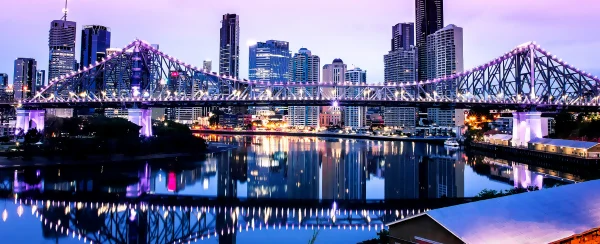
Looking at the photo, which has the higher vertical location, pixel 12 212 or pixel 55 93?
pixel 55 93

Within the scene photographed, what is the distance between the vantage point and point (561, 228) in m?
10.1

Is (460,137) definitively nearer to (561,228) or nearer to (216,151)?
(216,151)

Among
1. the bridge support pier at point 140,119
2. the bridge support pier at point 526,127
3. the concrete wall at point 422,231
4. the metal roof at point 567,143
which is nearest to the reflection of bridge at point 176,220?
the concrete wall at point 422,231

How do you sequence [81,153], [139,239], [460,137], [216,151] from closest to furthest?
[139,239], [81,153], [216,151], [460,137]

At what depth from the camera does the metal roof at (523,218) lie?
939cm

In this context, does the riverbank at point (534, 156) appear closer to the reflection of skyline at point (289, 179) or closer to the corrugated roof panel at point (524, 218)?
the reflection of skyline at point (289, 179)

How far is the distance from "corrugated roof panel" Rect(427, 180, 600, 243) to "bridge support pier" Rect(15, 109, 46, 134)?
189ft

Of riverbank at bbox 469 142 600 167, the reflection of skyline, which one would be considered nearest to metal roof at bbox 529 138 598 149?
riverbank at bbox 469 142 600 167

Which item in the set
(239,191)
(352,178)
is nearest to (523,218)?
(239,191)

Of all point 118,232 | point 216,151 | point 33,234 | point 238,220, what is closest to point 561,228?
point 238,220

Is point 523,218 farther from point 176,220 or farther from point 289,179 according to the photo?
point 289,179

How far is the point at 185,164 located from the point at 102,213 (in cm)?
2033

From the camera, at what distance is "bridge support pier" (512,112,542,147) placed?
5159cm

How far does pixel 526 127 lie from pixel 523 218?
47.7 m
